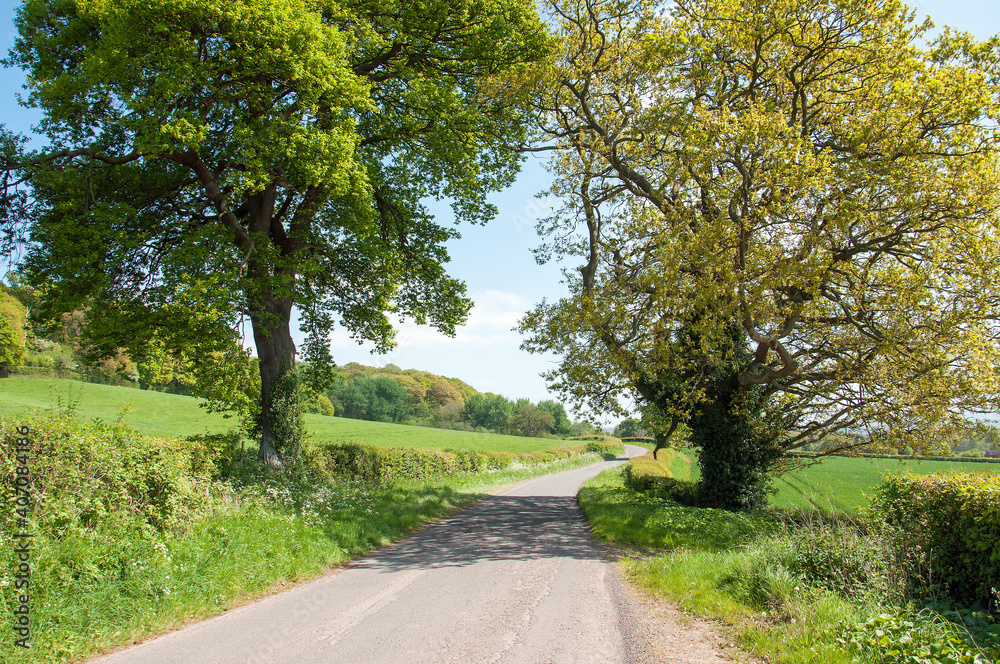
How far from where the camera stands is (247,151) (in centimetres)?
1147

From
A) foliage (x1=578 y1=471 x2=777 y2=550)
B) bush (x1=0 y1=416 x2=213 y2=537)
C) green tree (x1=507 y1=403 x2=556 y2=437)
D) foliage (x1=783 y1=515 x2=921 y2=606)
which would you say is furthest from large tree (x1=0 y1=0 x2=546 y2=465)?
green tree (x1=507 y1=403 x2=556 y2=437)

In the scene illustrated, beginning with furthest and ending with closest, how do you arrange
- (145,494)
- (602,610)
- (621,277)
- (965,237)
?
(621,277) → (965,237) → (145,494) → (602,610)

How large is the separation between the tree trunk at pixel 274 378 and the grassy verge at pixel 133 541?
422cm

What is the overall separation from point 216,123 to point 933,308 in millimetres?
17735

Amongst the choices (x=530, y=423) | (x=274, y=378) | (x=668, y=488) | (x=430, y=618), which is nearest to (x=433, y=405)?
(x=530, y=423)

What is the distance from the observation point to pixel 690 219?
13500 mm

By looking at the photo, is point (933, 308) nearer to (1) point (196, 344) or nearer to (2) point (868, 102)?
(2) point (868, 102)

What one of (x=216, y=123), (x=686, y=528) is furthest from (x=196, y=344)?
(x=686, y=528)

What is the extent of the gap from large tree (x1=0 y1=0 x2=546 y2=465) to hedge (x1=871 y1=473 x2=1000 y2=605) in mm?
11875

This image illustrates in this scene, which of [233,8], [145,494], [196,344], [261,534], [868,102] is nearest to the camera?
[145,494]

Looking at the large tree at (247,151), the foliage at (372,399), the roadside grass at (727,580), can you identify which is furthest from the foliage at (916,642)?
the foliage at (372,399)

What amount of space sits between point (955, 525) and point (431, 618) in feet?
20.4

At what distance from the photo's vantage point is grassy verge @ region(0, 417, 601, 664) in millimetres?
5023

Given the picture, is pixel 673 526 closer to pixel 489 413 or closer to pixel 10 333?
pixel 10 333
